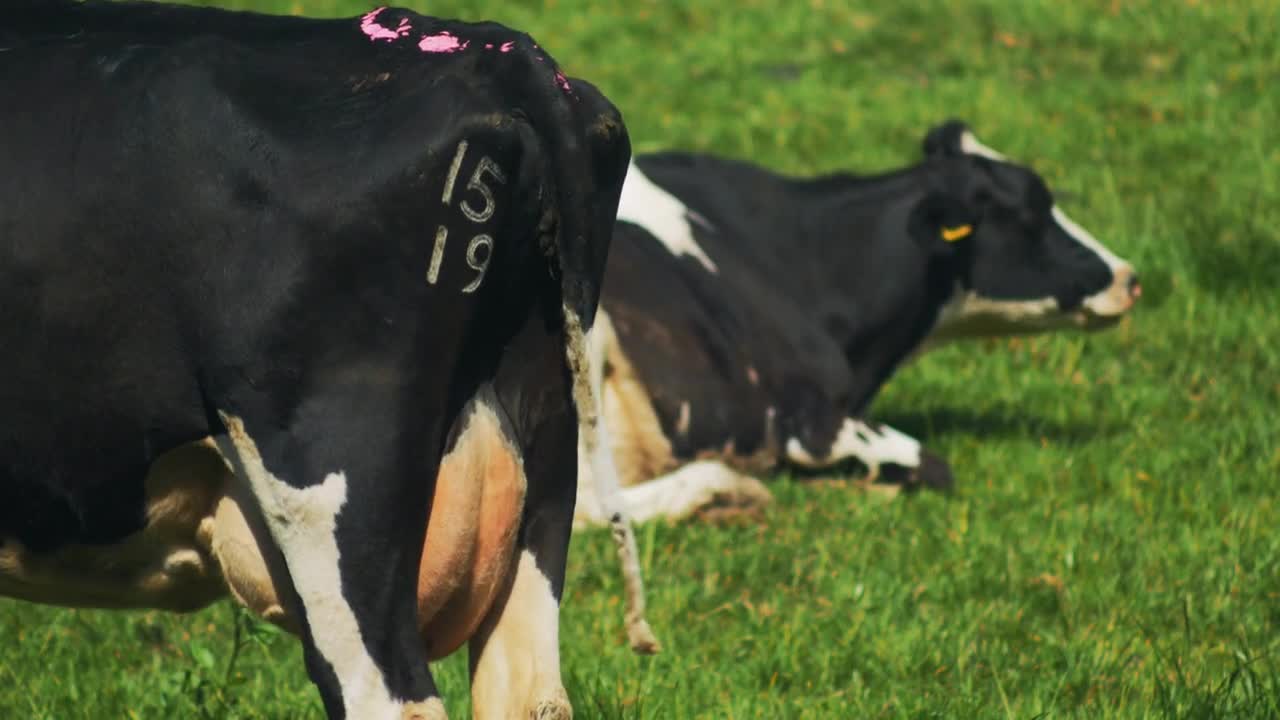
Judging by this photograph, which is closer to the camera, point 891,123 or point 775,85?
point 891,123

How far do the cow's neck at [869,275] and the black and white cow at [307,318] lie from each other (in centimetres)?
541

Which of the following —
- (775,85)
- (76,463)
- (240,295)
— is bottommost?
(775,85)

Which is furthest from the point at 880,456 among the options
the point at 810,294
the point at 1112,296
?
the point at 1112,296

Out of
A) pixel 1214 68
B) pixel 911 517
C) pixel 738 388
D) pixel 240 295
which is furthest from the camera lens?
pixel 1214 68

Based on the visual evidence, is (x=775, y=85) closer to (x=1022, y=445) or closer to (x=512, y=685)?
(x=1022, y=445)

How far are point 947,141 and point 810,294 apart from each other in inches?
42.6

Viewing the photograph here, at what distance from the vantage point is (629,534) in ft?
12.9

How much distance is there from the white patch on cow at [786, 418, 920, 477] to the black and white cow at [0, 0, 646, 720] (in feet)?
15.1

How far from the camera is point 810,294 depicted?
8.98m

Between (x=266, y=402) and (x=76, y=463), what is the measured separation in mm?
392

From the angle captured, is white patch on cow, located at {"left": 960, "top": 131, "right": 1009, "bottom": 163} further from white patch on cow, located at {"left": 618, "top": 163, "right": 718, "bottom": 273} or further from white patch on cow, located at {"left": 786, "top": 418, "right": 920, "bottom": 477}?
white patch on cow, located at {"left": 786, "top": 418, "right": 920, "bottom": 477}

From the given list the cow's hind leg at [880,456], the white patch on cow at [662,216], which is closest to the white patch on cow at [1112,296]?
the cow's hind leg at [880,456]

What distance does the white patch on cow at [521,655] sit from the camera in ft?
11.6

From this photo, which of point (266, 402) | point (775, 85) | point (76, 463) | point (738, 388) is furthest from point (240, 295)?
point (775, 85)
